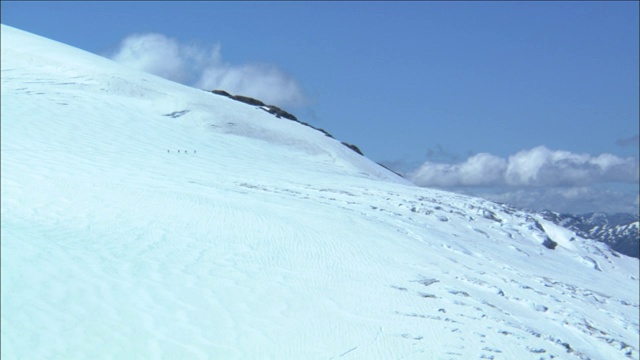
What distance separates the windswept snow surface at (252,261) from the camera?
8.59m

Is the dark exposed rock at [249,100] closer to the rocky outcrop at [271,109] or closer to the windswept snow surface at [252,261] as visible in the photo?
the rocky outcrop at [271,109]

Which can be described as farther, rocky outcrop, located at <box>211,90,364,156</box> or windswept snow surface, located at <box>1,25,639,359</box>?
rocky outcrop, located at <box>211,90,364,156</box>

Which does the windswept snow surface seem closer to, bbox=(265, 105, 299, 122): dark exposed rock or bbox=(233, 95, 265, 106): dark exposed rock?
bbox=(265, 105, 299, 122): dark exposed rock

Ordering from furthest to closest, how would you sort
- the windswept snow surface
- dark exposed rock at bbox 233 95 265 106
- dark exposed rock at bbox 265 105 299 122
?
dark exposed rock at bbox 233 95 265 106
dark exposed rock at bbox 265 105 299 122
the windswept snow surface

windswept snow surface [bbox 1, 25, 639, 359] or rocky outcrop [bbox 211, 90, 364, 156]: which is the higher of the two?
rocky outcrop [bbox 211, 90, 364, 156]

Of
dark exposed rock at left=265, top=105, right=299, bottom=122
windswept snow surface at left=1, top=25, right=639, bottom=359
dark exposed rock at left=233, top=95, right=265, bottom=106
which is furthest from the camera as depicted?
dark exposed rock at left=233, top=95, right=265, bottom=106

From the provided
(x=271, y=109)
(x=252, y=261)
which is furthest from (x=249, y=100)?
(x=252, y=261)

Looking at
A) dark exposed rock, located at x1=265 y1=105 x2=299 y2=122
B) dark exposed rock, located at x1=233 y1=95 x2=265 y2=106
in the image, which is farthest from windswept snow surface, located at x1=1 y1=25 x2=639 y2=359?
dark exposed rock, located at x1=233 y1=95 x2=265 y2=106

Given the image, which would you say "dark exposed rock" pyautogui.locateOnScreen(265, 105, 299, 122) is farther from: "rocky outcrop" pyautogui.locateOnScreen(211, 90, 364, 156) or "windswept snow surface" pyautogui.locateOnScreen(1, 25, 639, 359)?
"windswept snow surface" pyautogui.locateOnScreen(1, 25, 639, 359)

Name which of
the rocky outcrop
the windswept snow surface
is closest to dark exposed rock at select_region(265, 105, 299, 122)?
the rocky outcrop

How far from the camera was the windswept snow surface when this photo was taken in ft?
28.2

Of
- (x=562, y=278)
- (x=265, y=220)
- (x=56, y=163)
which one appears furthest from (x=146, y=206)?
(x=562, y=278)

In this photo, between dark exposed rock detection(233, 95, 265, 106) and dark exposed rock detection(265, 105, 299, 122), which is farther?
dark exposed rock detection(233, 95, 265, 106)

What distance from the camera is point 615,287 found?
17953mm
